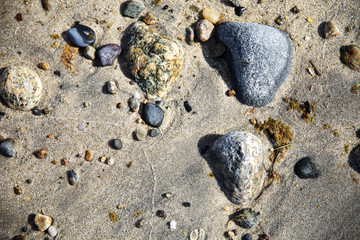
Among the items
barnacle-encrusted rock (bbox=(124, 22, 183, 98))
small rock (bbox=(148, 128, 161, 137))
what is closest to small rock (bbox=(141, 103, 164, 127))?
small rock (bbox=(148, 128, 161, 137))

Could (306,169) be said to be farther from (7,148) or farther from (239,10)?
(7,148)

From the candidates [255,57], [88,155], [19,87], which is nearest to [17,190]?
[88,155]

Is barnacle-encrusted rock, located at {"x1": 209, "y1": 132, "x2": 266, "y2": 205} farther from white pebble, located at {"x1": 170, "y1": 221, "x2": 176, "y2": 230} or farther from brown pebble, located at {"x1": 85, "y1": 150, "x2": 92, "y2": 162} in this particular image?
brown pebble, located at {"x1": 85, "y1": 150, "x2": 92, "y2": 162}

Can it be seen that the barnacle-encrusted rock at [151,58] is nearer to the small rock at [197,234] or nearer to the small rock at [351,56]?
the small rock at [197,234]

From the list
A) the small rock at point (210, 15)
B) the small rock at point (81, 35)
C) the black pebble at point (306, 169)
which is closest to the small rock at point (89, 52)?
the small rock at point (81, 35)

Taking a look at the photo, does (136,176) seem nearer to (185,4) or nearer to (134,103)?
(134,103)

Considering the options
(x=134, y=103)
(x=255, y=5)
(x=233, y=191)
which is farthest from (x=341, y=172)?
(x=134, y=103)

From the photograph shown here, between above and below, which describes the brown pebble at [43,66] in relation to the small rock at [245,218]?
above
